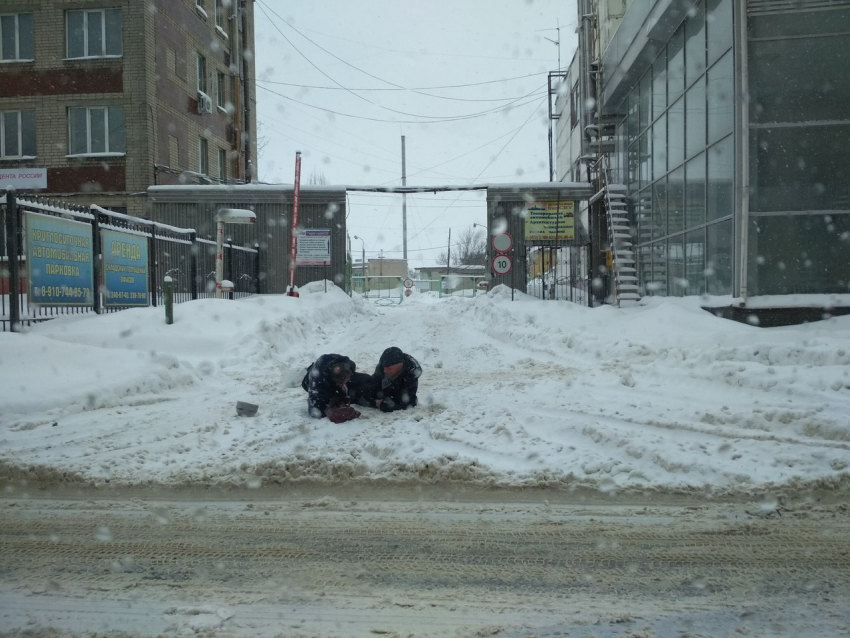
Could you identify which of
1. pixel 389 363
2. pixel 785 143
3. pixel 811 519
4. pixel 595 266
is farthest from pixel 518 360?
pixel 595 266

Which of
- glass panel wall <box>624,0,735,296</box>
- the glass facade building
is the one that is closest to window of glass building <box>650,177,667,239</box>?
glass panel wall <box>624,0,735,296</box>

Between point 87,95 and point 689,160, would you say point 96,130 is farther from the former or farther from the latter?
point 689,160

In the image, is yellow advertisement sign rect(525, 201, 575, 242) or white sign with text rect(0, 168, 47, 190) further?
yellow advertisement sign rect(525, 201, 575, 242)

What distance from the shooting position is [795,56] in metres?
11.6

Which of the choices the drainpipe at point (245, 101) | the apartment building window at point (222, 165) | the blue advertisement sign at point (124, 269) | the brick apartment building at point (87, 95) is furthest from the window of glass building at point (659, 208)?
the apartment building window at point (222, 165)

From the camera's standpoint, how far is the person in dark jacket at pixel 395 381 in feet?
21.9

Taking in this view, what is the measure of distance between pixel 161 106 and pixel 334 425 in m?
20.6

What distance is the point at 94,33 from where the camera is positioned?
74.4 ft

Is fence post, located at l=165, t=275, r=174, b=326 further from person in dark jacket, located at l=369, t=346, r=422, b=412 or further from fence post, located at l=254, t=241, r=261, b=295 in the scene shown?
Answer: fence post, located at l=254, t=241, r=261, b=295

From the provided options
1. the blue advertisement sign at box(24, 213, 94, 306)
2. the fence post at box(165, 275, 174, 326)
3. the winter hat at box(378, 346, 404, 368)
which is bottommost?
the winter hat at box(378, 346, 404, 368)

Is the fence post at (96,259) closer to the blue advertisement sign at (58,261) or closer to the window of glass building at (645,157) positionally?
the blue advertisement sign at (58,261)

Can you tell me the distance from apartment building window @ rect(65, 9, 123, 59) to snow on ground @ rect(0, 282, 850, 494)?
15.4 m

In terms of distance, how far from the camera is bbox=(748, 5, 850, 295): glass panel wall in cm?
1136

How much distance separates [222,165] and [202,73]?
3.65 meters
